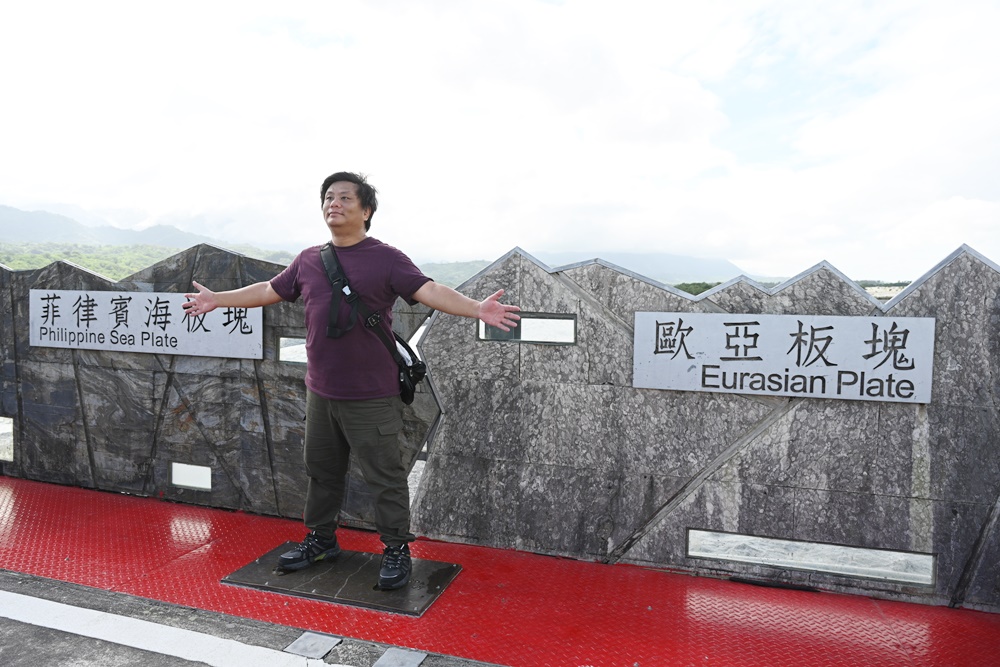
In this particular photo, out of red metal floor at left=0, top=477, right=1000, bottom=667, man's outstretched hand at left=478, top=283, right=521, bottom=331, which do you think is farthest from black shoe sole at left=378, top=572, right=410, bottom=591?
man's outstretched hand at left=478, top=283, right=521, bottom=331

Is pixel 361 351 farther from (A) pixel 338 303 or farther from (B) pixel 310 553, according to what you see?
(B) pixel 310 553

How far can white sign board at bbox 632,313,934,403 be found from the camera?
2930 millimetres

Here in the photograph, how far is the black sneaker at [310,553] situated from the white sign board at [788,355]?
1.78 meters

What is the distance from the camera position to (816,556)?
310 cm

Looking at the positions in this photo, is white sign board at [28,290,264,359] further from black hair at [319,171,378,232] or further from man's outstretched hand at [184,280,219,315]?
black hair at [319,171,378,232]

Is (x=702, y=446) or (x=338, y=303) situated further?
(x=702, y=446)

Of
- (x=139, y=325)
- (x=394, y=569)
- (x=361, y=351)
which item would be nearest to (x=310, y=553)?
(x=394, y=569)

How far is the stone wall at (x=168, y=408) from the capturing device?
378 centimetres

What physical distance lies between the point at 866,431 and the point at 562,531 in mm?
1556

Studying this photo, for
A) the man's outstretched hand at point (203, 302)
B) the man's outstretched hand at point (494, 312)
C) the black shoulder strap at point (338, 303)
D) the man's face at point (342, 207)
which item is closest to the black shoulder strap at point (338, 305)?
the black shoulder strap at point (338, 303)

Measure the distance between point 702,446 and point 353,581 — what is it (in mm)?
1831

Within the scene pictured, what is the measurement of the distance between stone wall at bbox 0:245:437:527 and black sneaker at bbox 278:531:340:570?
39 cm

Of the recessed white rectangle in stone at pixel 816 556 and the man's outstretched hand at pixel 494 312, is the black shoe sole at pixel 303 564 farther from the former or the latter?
the recessed white rectangle in stone at pixel 816 556

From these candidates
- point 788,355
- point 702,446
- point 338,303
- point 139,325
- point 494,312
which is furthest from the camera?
point 139,325
